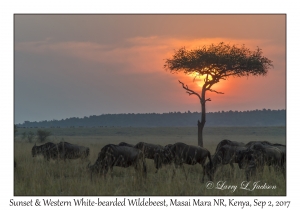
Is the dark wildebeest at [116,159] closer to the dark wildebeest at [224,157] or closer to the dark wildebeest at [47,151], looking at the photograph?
the dark wildebeest at [224,157]

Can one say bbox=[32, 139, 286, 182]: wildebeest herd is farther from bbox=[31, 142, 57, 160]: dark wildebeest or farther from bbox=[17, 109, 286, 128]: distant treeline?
bbox=[17, 109, 286, 128]: distant treeline

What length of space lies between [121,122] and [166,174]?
15272 centimetres

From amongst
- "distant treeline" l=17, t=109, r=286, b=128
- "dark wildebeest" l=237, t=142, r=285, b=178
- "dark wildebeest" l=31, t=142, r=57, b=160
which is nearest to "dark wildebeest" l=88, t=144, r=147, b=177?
"dark wildebeest" l=237, t=142, r=285, b=178

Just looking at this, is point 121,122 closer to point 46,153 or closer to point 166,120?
point 166,120

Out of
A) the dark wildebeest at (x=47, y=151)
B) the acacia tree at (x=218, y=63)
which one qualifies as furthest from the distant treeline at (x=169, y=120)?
the dark wildebeest at (x=47, y=151)

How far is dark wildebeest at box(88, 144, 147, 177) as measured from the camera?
13.2 meters

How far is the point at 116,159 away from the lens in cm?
1328

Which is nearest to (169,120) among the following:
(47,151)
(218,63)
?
(218,63)

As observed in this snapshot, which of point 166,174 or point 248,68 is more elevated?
point 248,68

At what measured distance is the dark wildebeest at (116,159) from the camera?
521 inches

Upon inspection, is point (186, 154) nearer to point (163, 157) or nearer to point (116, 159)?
point (163, 157)

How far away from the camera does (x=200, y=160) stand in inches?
566
